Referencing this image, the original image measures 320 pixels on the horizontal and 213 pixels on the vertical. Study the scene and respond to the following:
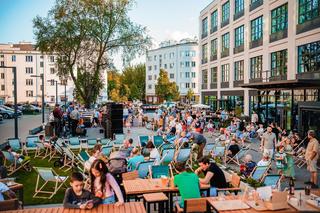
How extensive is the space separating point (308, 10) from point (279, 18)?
16.2 ft

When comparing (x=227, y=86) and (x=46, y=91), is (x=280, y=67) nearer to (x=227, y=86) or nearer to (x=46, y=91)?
(x=227, y=86)

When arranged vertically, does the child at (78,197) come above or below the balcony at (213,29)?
below

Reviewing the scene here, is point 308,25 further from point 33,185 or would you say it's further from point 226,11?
point 33,185

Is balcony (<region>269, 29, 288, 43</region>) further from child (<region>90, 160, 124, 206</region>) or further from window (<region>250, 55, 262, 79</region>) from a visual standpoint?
child (<region>90, 160, 124, 206</region>)

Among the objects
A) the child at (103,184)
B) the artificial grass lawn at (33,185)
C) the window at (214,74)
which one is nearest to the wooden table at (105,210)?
the child at (103,184)

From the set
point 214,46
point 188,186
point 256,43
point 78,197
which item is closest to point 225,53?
point 214,46

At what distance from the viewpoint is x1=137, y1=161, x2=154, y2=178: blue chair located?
10512 mm

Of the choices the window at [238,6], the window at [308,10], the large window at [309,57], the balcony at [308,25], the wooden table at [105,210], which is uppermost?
the window at [238,6]

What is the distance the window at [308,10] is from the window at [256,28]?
24.0 feet

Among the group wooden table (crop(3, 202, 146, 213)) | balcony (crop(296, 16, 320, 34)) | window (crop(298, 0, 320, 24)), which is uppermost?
window (crop(298, 0, 320, 24))

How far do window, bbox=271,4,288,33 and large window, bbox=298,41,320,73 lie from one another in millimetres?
3557

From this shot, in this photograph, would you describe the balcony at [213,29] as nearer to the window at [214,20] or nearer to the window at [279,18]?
the window at [214,20]

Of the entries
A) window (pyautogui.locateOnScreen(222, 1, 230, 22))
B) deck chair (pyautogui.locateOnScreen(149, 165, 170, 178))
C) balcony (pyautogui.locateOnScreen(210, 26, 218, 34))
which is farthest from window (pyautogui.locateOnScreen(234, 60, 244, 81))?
deck chair (pyautogui.locateOnScreen(149, 165, 170, 178))

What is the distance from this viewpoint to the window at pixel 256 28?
35.7 metres
